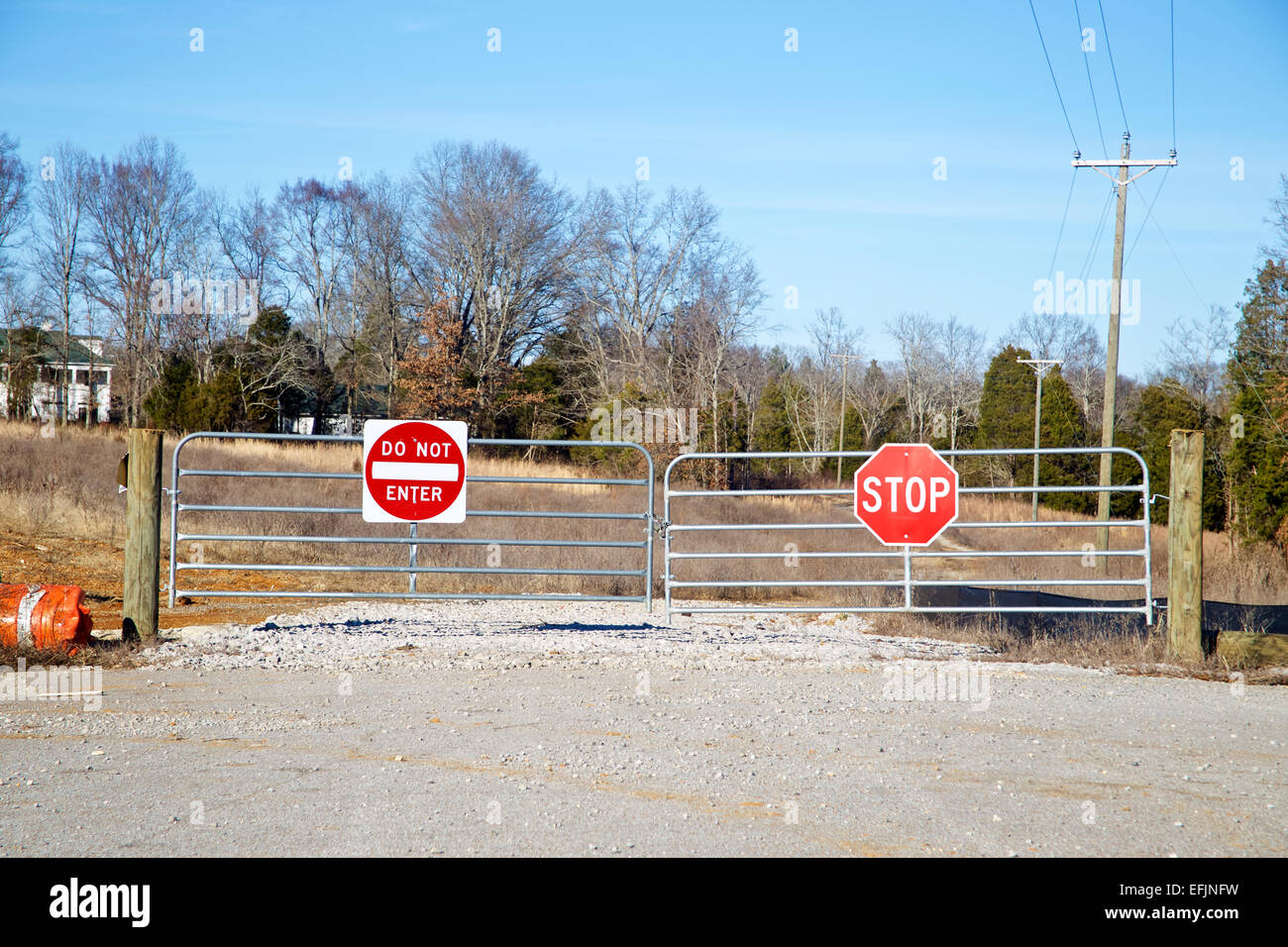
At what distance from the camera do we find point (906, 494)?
30.0 feet

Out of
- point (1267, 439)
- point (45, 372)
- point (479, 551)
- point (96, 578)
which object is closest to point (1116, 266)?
point (1267, 439)

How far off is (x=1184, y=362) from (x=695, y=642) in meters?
52.5

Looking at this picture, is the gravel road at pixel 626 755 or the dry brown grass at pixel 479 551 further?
the dry brown grass at pixel 479 551

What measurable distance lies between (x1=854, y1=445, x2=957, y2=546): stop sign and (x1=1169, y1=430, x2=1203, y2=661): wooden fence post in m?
1.81

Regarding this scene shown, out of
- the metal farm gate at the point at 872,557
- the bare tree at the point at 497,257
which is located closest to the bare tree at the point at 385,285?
the bare tree at the point at 497,257

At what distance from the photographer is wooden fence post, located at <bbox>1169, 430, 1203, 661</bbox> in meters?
7.80

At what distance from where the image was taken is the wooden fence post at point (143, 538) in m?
7.77

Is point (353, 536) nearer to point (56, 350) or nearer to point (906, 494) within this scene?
point (906, 494)

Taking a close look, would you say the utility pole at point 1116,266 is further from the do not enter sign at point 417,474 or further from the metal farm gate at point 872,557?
the do not enter sign at point 417,474

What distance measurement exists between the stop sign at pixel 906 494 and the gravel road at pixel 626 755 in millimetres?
1301

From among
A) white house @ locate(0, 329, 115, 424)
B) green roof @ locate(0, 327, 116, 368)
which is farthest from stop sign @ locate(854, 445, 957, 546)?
green roof @ locate(0, 327, 116, 368)
